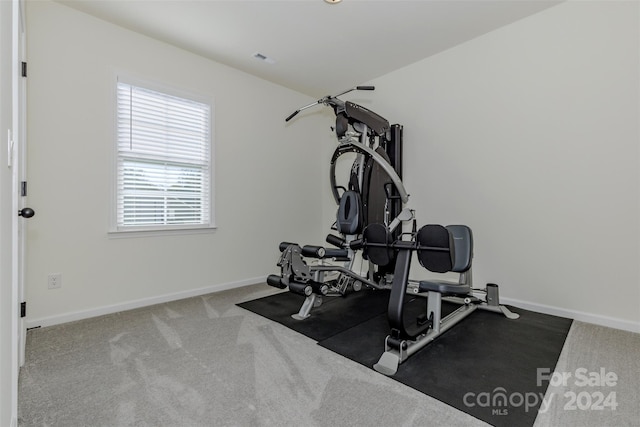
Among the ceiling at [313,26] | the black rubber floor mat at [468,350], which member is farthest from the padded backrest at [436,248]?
the ceiling at [313,26]

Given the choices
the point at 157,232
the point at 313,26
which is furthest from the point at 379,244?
the point at 157,232

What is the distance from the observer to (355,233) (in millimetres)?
3002

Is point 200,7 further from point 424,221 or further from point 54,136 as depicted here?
point 424,221

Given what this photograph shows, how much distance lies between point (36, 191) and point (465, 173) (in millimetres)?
3866

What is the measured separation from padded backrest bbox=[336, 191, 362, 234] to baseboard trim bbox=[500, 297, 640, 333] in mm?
1613

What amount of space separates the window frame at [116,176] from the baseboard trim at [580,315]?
323 centimetres

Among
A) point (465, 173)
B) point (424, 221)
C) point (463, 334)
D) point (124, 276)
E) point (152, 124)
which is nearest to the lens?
point (463, 334)

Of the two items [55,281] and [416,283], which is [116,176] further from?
[416,283]

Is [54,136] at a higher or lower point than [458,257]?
higher

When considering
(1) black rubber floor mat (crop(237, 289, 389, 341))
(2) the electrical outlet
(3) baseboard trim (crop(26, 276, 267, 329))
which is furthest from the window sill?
(1) black rubber floor mat (crop(237, 289, 389, 341))

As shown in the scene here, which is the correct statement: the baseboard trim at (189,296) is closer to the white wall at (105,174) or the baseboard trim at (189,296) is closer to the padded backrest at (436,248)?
the white wall at (105,174)

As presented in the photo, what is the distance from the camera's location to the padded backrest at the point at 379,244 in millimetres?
2047

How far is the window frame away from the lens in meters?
2.70

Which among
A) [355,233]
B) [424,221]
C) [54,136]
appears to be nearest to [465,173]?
[424,221]
